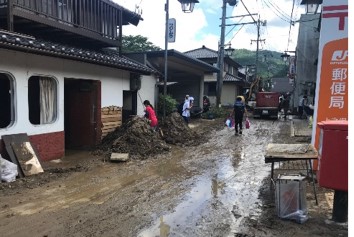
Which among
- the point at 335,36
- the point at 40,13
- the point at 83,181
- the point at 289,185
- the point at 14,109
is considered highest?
the point at 40,13

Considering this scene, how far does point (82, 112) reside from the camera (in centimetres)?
1219

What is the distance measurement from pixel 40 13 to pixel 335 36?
351 inches

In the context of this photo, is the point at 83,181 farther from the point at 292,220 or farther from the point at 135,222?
the point at 292,220

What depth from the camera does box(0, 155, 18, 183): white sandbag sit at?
722 centimetres

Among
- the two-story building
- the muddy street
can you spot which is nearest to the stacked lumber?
the two-story building

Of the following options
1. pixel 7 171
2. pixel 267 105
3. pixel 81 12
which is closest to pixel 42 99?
pixel 7 171

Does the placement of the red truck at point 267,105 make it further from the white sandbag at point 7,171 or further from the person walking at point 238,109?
the white sandbag at point 7,171

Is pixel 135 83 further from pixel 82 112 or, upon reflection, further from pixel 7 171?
pixel 7 171

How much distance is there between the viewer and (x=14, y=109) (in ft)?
27.5

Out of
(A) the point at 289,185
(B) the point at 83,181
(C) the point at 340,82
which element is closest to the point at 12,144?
(B) the point at 83,181

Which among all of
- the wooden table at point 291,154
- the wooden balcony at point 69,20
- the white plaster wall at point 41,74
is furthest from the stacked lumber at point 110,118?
the wooden table at point 291,154

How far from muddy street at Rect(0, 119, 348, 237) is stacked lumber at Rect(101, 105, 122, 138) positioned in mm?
2289

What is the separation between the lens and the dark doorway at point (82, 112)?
1202 centimetres

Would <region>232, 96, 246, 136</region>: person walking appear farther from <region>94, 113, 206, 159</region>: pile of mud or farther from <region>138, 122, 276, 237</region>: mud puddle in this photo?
<region>138, 122, 276, 237</region>: mud puddle
